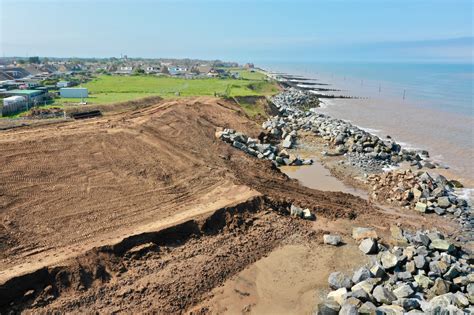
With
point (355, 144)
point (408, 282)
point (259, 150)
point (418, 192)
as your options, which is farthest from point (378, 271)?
point (355, 144)

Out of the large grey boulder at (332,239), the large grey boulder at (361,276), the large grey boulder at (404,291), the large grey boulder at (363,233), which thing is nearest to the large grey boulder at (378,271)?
the large grey boulder at (361,276)

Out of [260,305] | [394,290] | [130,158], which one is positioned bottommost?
[260,305]

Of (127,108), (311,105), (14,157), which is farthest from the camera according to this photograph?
(311,105)

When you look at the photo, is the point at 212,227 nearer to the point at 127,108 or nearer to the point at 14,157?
the point at 14,157

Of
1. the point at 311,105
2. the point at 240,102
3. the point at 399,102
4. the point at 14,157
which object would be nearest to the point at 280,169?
the point at 14,157

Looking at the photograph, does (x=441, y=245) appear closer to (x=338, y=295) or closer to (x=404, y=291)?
(x=404, y=291)
